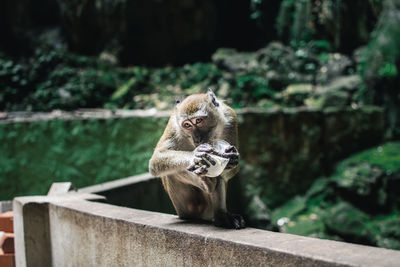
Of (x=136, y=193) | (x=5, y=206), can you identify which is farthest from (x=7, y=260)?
(x=136, y=193)

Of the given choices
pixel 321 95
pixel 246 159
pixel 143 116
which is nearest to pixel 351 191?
pixel 246 159

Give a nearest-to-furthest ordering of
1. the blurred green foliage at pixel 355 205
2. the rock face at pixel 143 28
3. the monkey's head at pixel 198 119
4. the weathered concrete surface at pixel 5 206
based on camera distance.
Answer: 1. the monkey's head at pixel 198 119
2. the weathered concrete surface at pixel 5 206
3. the blurred green foliage at pixel 355 205
4. the rock face at pixel 143 28

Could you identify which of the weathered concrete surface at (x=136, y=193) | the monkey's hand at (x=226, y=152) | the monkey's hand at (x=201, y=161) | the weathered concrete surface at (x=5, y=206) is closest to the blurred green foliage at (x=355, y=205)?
the weathered concrete surface at (x=136, y=193)

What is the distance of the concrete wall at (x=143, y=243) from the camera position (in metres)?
1.80

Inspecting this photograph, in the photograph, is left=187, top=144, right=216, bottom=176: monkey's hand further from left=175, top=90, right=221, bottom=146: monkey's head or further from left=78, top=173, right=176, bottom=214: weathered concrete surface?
left=78, top=173, right=176, bottom=214: weathered concrete surface

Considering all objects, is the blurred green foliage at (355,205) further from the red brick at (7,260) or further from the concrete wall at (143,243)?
the red brick at (7,260)

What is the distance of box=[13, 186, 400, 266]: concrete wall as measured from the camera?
180cm

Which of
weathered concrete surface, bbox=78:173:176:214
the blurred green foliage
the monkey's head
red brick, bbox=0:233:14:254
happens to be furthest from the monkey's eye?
the blurred green foliage

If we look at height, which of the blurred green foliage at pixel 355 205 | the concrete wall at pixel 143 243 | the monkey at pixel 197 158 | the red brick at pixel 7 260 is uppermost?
the monkey at pixel 197 158

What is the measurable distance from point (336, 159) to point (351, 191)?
1398 millimetres

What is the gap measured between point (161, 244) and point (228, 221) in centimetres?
43

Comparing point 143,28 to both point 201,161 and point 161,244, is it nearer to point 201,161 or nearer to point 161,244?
point 161,244

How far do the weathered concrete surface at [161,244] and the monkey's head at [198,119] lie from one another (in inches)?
21.4

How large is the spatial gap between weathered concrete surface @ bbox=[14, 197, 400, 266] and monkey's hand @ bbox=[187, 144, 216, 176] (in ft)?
1.20
